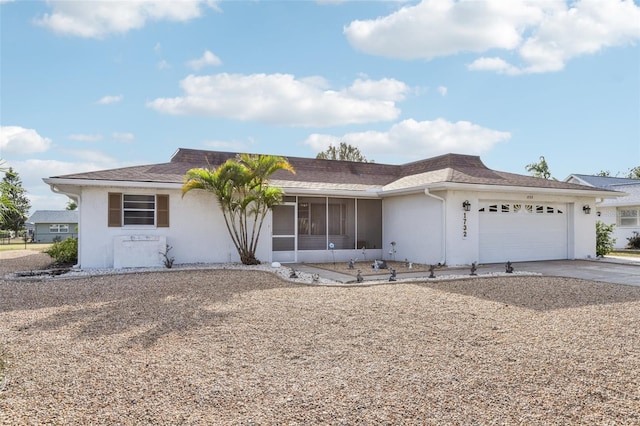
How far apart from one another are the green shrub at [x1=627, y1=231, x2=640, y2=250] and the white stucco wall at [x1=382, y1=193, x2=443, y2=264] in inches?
690

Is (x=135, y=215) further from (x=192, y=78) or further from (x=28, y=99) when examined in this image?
(x=192, y=78)

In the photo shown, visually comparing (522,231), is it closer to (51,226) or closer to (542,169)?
(542,169)

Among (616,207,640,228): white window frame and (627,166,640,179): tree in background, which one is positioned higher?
(627,166,640,179): tree in background

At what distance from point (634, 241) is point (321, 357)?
26.7 m

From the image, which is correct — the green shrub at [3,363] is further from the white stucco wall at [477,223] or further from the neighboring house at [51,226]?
the neighboring house at [51,226]

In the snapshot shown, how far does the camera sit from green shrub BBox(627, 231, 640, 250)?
77.8ft

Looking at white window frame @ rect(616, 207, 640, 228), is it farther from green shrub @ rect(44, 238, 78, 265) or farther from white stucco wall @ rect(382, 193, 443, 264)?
green shrub @ rect(44, 238, 78, 265)

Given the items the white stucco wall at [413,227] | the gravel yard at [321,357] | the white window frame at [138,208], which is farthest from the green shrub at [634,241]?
the white window frame at [138,208]

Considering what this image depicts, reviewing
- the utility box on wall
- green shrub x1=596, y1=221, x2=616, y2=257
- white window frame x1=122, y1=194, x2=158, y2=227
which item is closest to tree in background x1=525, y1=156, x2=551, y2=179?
green shrub x1=596, y1=221, x2=616, y2=257

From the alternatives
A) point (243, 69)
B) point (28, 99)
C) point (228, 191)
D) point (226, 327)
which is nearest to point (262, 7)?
point (243, 69)

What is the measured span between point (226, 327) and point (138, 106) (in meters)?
11.9

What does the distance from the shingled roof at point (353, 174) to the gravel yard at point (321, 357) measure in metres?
5.90

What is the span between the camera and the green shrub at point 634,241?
23.7 meters

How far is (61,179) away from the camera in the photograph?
11625 millimetres
